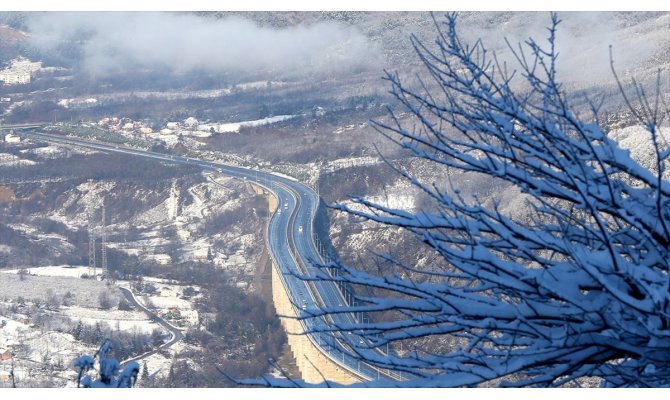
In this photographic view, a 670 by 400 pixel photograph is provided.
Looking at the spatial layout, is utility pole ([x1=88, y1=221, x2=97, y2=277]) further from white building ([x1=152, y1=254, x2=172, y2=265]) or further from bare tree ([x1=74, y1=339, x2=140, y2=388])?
bare tree ([x1=74, y1=339, x2=140, y2=388])

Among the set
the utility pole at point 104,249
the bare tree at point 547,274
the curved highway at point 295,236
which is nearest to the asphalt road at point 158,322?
the utility pole at point 104,249

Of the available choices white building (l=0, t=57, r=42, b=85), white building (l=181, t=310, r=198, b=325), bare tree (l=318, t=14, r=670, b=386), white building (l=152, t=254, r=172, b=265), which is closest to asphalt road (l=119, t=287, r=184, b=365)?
white building (l=181, t=310, r=198, b=325)

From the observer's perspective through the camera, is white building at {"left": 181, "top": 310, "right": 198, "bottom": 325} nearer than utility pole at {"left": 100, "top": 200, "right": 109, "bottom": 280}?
Yes

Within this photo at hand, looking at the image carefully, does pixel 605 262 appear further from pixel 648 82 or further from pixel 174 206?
pixel 174 206

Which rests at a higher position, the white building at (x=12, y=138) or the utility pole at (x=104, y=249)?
the white building at (x=12, y=138)

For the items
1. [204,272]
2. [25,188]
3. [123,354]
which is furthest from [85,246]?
[123,354]

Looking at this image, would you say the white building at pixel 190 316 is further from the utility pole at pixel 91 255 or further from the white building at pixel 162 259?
the white building at pixel 162 259

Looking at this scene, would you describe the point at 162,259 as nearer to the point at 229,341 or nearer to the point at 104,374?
the point at 229,341

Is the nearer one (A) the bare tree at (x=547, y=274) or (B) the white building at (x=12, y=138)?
(A) the bare tree at (x=547, y=274)

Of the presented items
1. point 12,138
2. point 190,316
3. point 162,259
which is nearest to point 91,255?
point 162,259
